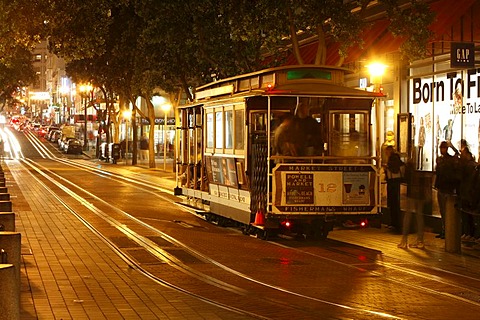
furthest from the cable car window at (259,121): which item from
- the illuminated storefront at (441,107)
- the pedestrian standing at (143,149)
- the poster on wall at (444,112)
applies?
the pedestrian standing at (143,149)

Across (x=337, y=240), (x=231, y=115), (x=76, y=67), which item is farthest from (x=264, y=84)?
(x=76, y=67)

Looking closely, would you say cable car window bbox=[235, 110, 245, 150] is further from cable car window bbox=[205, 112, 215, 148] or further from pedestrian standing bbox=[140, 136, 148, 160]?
pedestrian standing bbox=[140, 136, 148, 160]

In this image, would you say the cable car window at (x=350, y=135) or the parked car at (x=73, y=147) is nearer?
the cable car window at (x=350, y=135)

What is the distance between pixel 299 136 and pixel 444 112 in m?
9.23

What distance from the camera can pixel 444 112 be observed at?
2583cm

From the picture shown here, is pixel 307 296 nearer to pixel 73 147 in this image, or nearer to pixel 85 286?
pixel 85 286

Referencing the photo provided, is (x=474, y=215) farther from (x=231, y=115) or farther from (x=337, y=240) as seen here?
(x=231, y=115)

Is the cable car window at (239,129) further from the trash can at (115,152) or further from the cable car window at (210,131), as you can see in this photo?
the trash can at (115,152)

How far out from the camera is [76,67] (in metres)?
59.0

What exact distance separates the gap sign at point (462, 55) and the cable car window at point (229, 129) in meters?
5.27

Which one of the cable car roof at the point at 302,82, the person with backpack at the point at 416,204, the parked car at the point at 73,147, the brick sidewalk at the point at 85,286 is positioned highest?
the cable car roof at the point at 302,82

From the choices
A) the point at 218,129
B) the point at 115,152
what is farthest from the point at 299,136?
the point at 115,152

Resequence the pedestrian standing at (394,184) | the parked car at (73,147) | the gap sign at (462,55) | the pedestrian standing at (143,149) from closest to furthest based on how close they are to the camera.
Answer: the pedestrian standing at (394,184) → the gap sign at (462,55) → the pedestrian standing at (143,149) → the parked car at (73,147)

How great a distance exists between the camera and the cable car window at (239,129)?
18922mm
